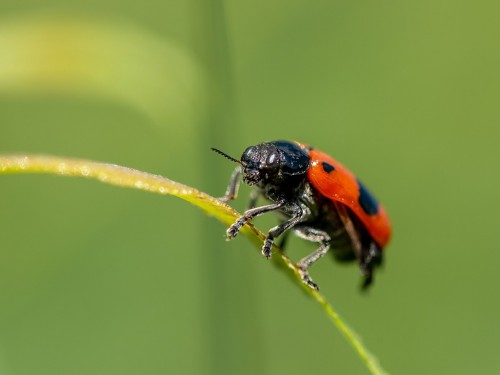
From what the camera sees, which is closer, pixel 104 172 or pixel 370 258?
pixel 104 172

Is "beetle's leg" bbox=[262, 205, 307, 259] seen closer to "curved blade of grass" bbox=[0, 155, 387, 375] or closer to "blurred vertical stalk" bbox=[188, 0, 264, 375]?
"blurred vertical stalk" bbox=[188, 0, 264, 375]

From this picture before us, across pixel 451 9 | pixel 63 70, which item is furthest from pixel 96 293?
pixel 451 9

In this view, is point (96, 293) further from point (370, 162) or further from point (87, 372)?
point (370, 162)

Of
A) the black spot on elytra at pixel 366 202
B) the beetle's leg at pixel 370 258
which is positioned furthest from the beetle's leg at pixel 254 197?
the beetle's leg at pixel 370 258

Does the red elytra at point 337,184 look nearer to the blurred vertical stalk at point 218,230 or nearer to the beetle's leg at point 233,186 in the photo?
the beetle's leg at point 233,186

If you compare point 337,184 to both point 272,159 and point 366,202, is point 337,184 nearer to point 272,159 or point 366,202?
point 366,202

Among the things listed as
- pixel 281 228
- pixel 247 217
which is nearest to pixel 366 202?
pixel 281 228
